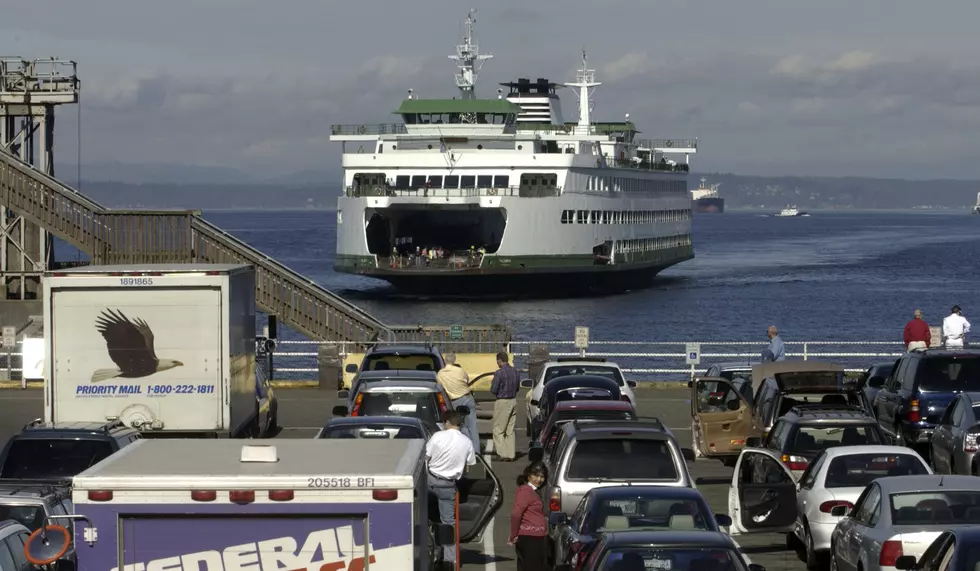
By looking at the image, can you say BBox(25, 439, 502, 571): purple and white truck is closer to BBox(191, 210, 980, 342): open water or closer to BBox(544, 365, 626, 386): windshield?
BBox(544, 365, 626, 386): windshield

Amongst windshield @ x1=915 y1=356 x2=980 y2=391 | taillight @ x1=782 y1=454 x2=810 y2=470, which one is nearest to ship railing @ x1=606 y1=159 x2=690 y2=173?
windshield @ x1=915 y1=356 x2=980 y2=391

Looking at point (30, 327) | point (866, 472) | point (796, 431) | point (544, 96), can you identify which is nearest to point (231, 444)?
point (866, 472)

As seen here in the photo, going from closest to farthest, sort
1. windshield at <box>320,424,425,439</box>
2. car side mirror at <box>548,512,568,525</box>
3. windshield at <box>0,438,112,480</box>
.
Answer: car side mirror at <box>548,512,568,525</box>, windshield at <box>320,424,425,439</box>, windshield at <box>0,438,112,480</box>

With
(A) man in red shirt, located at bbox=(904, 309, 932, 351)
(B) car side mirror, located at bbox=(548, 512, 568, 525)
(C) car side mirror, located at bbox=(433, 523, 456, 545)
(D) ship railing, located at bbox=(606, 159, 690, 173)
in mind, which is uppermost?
(D) ship railing, located at bbox=(606, 159, 690, 173)

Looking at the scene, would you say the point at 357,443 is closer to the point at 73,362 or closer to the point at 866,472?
the point at 866,472

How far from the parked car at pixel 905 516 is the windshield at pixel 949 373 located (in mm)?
8921

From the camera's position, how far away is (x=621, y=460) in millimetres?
13227

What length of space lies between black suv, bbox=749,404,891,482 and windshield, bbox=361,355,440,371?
7.87 metres

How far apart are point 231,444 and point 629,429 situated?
5696 millimetres

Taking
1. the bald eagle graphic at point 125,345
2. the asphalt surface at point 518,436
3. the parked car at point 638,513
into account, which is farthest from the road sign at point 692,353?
the parked car at point 638,513

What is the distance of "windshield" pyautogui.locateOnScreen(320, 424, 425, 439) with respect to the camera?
14281mm

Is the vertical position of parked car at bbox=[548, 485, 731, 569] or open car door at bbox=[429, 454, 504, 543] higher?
parked car at bbox=[548, 485, 731, 569]

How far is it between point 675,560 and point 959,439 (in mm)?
8505

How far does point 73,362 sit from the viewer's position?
17453 mm
